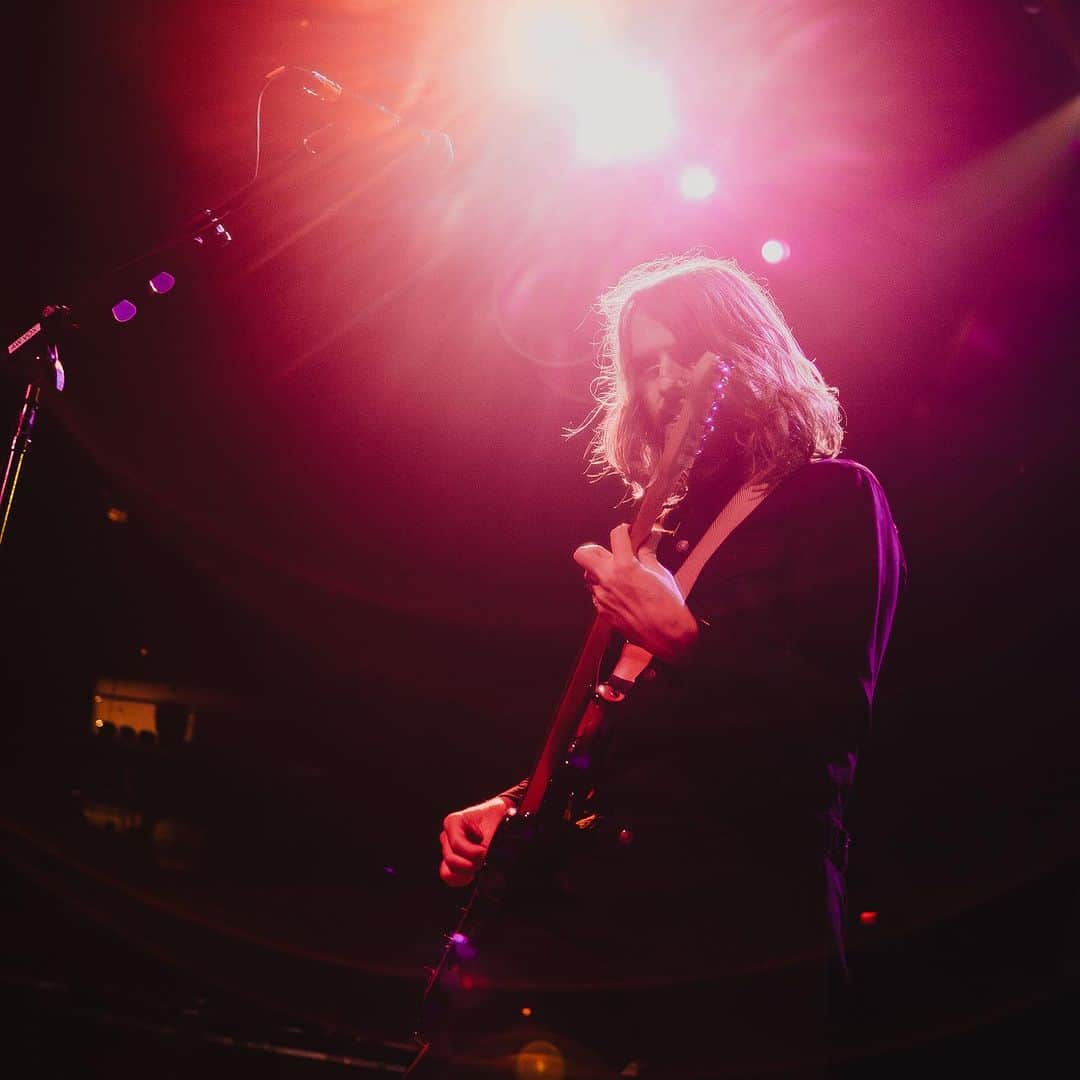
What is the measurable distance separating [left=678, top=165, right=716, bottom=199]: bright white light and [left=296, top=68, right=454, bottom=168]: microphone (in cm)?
191

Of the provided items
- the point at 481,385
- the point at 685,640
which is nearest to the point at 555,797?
the point at 685,640

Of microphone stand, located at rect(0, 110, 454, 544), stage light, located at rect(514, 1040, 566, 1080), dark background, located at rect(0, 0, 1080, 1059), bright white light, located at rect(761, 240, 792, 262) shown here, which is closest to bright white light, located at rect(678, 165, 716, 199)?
dark background, located at rect(0, 0, 1080, 1059)

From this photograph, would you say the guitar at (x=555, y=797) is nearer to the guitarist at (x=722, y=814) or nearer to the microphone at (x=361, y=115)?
the guitarist at (x=722, y=814)

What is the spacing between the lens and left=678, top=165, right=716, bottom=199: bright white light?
347cm

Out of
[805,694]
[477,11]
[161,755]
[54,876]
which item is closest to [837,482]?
[805,694]

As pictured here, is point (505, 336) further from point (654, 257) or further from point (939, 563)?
point (939, 563)

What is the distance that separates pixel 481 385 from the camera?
4.29m

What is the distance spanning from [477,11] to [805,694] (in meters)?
2.98

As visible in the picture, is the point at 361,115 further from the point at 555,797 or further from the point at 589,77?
the point at 589,77

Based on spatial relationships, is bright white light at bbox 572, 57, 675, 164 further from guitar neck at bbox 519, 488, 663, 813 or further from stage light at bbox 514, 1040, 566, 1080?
stage light at bbox 514, 1040, 566, 1080

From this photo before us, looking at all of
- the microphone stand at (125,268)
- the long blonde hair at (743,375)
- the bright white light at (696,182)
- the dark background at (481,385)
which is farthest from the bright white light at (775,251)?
the microphone stand at (125,268)

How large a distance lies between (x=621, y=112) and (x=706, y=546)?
8.38 feet

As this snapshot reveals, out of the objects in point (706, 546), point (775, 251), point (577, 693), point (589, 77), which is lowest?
point (577, 693)

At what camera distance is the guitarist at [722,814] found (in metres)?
1.19
